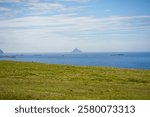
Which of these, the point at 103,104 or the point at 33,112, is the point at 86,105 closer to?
the point at 103,104

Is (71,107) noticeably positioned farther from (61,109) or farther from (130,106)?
(130,106)

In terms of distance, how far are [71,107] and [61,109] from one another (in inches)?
34.6

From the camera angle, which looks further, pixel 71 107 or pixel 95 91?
pixel 95 91

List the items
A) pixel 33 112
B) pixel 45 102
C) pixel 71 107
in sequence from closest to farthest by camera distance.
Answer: pixel 33 112 < pixel 71 107 < pixel 45 102

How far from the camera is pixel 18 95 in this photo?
89.0 ft

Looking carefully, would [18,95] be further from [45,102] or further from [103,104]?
[103,104]

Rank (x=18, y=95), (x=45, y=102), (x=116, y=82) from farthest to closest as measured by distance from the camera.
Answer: (x=116, y=82)
(x=18, y=95)
(x=45, y=102)

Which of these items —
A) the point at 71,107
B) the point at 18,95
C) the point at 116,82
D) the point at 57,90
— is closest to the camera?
the point at 71,107

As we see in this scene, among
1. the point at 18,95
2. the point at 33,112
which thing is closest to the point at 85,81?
the point at 18,95

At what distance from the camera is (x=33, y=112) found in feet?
66.6

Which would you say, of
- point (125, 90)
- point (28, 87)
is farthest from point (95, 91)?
point (28, 87)

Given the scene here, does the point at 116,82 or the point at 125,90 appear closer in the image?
the point at 125,90

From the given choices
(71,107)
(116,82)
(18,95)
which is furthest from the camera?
(116,82)

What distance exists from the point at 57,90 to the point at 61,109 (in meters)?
10.4
